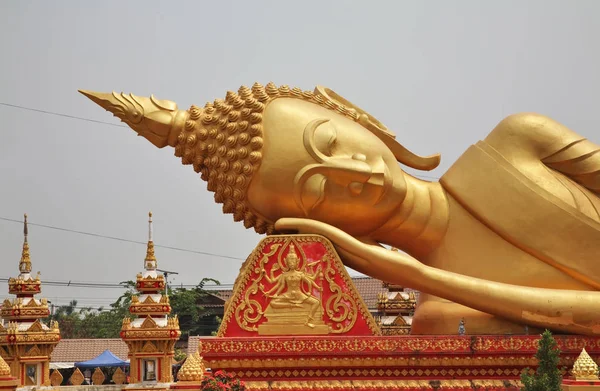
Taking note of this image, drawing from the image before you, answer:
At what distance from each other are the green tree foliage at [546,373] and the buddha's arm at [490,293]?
1453 millimetres

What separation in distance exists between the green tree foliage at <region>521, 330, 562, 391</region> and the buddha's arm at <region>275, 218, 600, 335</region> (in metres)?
1.45

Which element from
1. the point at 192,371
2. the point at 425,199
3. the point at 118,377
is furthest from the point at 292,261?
the point at 118,377

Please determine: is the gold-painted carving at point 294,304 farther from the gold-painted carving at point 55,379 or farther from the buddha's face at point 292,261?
the gold-painted carving at point 55,379

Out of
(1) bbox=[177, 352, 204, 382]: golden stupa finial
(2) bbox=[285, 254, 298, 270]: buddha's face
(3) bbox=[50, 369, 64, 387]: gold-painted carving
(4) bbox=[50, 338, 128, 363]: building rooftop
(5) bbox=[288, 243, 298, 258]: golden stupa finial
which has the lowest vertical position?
(1) bbox=[177, 352, 204, 382]: golden stupa finial

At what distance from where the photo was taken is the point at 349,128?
13.5m

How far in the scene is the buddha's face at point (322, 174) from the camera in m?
13.0

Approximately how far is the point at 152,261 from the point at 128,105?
587 cm

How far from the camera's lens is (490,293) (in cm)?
1283

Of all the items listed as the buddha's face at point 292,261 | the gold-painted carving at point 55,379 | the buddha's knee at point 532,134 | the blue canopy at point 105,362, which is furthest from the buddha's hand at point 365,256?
the blue canopy at point 105,362

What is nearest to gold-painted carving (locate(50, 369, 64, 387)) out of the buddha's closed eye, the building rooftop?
the buddha's closed eye

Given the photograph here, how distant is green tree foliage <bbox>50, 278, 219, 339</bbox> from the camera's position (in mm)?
36938

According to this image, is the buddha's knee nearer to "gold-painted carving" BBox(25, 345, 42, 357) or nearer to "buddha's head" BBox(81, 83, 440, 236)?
"buddha's head" BBox(81, 83, 440, 236)

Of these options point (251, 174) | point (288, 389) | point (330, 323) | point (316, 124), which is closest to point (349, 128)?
point (316, 124)

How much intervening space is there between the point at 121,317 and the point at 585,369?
30146mm
